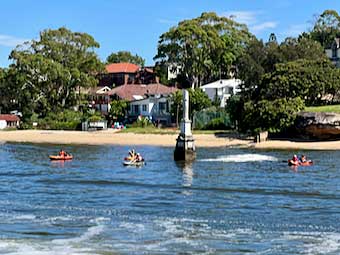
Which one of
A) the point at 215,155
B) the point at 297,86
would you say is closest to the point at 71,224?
the point at 215,155

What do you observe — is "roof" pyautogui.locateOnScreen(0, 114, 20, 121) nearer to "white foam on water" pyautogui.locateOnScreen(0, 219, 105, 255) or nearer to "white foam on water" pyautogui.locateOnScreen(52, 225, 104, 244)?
"white foam on water" pyautogui.locateOnScreen(52, 225, 104, 244)

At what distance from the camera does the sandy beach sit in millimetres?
79500

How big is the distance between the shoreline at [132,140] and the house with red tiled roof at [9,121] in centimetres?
943

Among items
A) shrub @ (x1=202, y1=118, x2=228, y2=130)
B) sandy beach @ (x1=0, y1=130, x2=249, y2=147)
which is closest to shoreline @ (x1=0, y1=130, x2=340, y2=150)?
sandy beach @ (x1=0, y1=130, x2=249, y2=147)

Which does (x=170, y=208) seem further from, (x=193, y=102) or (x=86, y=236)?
(x=193, y=102)

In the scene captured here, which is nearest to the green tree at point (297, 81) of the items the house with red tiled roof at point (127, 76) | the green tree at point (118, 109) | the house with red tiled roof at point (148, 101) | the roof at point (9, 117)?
the house with red tiled roof at point (148, 101)

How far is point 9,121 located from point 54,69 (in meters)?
13.0

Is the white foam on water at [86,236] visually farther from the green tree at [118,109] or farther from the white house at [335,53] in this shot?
the white house at [335,53]

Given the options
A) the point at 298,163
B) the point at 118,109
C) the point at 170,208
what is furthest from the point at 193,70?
the point at 170,208

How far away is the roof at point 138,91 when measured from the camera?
120m

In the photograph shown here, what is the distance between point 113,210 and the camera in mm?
28578

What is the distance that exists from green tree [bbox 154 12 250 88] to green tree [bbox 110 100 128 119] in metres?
12.4

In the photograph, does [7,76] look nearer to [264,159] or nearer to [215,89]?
[215,89]

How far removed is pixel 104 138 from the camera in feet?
293
